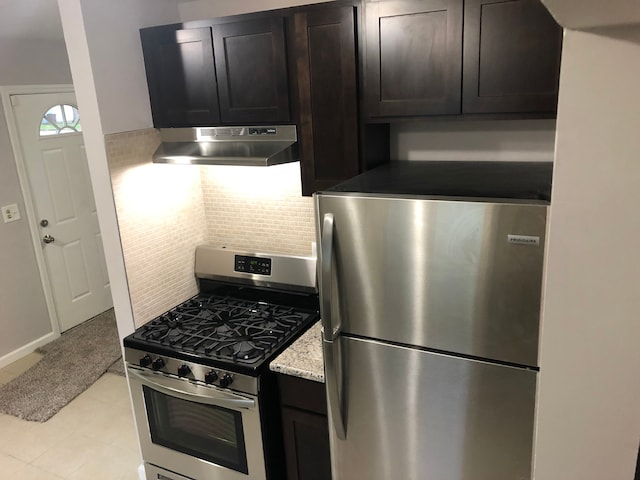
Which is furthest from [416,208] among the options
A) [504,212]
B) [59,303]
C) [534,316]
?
[59,303]

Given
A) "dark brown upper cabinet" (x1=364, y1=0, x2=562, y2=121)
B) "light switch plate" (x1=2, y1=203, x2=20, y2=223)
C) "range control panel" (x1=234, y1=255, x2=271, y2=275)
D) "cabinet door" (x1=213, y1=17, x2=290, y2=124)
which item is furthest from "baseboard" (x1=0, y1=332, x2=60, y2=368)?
"dark brown upper cabinet" (x1=364, y1=0, x2=562, y2=121)

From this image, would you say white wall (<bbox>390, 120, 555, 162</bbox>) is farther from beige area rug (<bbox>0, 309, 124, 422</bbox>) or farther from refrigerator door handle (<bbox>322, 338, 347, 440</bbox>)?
beige area rug (<bbox>0, 309, 124, 422</bbox>)

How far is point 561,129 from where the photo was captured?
3.84ft

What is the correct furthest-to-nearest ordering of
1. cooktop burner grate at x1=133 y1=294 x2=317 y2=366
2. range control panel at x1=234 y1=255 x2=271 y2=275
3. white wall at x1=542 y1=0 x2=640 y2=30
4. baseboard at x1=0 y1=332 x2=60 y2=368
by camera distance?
1. baseboard at x1=0 y1=332 x2=60 y2=368
2. range control panel at x1=234 y1=255 x2=271 y2=275
3. cooktop burner grate at x1=133 y1=294 x2=317 y2=366
4. white wall at x1=542 y1=0 x2=640 y2=30

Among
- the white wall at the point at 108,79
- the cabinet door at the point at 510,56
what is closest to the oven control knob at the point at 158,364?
the white wall at the point at 108,79

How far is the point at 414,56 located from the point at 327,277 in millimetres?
865

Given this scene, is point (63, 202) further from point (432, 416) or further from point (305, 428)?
point (432, 416)

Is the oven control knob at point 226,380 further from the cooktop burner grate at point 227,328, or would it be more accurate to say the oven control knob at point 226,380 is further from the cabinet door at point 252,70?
the cabinet door at point 252,70

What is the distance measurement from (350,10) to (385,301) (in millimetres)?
1089

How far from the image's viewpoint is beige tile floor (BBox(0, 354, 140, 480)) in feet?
9.48

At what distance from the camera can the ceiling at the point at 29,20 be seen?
126 inches

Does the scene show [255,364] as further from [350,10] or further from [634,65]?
[634,65]

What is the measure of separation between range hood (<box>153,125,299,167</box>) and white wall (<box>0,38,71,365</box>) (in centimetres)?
210

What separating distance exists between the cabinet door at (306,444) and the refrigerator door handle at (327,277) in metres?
0.48
